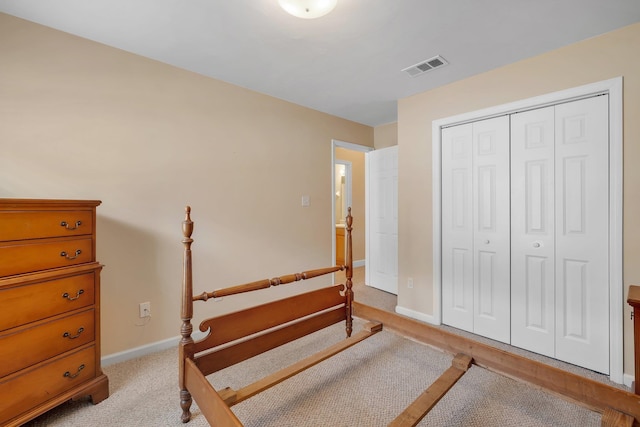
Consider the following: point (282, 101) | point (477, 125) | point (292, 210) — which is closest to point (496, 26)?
point (477, 125)

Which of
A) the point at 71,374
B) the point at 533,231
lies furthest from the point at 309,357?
the point at 533,231

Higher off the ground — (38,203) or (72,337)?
(38,203)

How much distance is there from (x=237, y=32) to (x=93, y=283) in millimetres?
1876

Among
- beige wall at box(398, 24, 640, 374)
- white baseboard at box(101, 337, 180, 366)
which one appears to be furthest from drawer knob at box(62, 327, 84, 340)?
beige wall at box(398, 24, 640, 374)

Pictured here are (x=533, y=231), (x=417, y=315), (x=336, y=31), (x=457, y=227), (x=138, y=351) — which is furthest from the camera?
(x=417, y=315)

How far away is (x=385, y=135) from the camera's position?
4.13 meters

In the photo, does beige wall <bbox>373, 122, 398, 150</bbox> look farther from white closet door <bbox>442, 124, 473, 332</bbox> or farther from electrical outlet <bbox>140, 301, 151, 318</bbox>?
electrical outlet <bbox>140, 301, 151, 318</bbox>

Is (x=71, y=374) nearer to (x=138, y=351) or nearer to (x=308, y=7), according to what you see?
(x=138, y=351)

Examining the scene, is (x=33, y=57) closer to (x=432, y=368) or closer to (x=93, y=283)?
(x=93, y=283)

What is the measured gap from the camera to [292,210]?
329 centimetres

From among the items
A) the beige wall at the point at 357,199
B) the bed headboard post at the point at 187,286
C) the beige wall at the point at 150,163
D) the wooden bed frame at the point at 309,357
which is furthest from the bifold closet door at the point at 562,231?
the beige wall at the point at 357,199

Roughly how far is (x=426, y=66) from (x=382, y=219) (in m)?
2.11

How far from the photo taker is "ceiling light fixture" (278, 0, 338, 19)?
5.06ft

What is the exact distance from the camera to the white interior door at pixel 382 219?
152 inches
